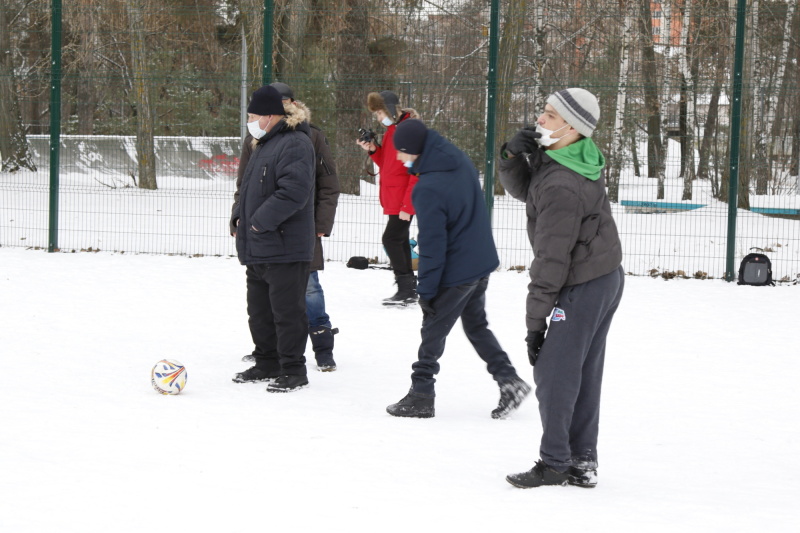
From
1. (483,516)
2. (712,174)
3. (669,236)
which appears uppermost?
(712,174)

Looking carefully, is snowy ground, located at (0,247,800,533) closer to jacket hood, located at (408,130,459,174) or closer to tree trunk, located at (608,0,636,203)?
jacket hood, located at (408,130,459,174)

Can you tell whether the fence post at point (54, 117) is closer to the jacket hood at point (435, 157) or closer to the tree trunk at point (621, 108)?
the tree trunk at point (621, 108)

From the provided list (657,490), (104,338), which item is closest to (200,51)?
(104,338)

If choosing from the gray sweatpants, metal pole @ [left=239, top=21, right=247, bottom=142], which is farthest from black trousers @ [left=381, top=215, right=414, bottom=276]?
the gray sweatpants

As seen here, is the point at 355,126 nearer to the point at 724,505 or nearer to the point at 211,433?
the point at 211,433

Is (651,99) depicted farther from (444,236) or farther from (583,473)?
(583,473)

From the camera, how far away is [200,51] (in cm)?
1591

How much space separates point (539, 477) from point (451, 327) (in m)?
1.26

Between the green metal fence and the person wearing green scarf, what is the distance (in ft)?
22.9

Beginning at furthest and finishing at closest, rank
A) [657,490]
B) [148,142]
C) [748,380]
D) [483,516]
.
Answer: [148,142] < [748,380] < [657,490] < [483,516]

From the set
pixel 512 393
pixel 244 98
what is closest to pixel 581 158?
pixel 512 393

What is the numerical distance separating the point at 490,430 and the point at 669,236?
789cm

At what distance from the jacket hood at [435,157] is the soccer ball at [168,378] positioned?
195cm

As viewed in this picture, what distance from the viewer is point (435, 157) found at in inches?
216
